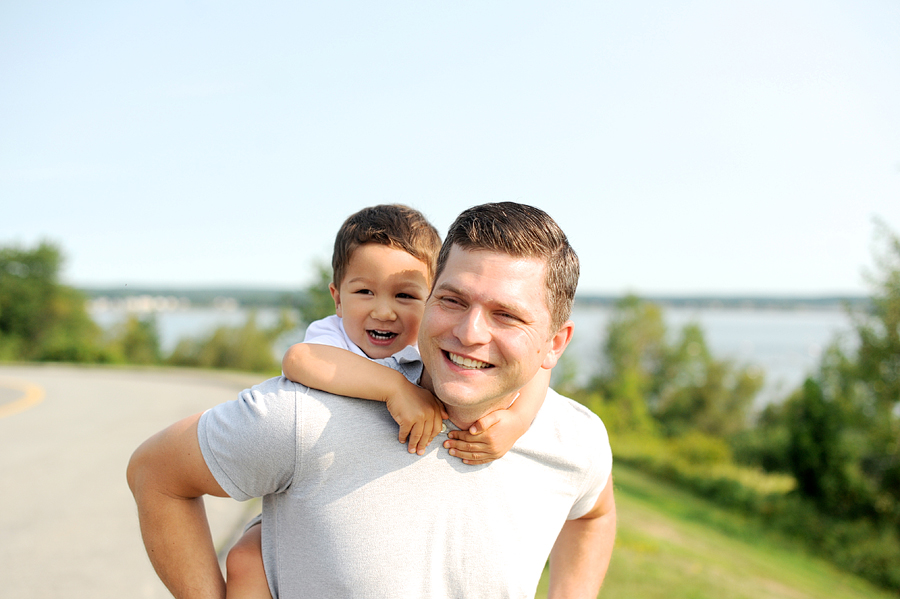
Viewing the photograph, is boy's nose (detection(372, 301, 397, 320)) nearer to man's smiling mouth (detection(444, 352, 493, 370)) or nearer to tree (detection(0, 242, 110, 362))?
man's smiling mouth (detection(444, 352, 493, 370))

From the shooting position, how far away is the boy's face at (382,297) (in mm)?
2500

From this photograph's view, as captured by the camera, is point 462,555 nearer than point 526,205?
Yes

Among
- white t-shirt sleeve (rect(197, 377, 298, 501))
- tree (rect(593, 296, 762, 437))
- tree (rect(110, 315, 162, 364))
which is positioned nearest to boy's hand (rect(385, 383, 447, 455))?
white t-shirt sleeve (rect(197, 377, 298, 501))

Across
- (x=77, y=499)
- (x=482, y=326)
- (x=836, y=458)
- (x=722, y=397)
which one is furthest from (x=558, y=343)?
(x=722, y=397)

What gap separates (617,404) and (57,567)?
45566 mm

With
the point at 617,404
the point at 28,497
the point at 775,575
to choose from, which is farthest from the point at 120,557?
the point at 617,404

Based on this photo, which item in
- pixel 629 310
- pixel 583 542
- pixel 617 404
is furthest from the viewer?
pixel 629 310

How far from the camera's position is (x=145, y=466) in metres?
1.78

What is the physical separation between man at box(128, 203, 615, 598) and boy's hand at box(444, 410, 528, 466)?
0.12 feet

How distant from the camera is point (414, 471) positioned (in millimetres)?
1696

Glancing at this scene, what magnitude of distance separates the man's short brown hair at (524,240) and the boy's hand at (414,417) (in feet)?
1.18

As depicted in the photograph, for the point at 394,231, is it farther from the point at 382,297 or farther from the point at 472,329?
the point at 472,329

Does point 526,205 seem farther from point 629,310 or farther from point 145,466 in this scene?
point 629,310

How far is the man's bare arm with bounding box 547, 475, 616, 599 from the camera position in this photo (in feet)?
7.43
